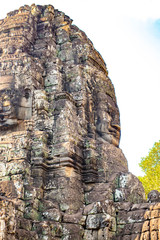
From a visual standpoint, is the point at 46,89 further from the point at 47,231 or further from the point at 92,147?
the point at 47,231

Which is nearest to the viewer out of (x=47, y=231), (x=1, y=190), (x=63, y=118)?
(x=47, y=231)

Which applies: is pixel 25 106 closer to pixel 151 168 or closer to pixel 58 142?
pixel 58 142

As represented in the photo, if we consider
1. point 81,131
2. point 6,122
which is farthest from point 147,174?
point 6,122

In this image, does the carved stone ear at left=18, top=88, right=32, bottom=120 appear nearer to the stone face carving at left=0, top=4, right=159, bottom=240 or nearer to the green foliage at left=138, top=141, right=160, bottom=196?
the stone face carving at left=0, top=4, right=159, bottom=240

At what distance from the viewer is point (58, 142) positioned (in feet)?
30.3

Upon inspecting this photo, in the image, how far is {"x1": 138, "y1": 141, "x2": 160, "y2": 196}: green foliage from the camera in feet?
57.6

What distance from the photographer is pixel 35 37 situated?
12133 millimetres

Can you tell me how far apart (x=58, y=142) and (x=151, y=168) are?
1040 centimetres

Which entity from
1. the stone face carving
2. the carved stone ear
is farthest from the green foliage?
the carved stone ear

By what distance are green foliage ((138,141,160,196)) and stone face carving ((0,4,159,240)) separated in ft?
23.9

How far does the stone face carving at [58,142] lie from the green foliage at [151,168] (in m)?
7.27

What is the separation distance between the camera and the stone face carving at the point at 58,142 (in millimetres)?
7941

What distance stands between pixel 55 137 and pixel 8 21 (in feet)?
16.7

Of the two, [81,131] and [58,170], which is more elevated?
[81,131]
